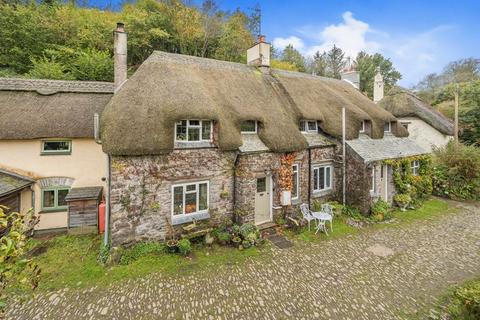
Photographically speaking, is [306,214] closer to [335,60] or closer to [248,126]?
[248,126]

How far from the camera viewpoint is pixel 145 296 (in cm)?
636

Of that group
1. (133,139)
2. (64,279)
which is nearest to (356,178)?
(133,139)

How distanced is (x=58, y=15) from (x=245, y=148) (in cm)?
2210

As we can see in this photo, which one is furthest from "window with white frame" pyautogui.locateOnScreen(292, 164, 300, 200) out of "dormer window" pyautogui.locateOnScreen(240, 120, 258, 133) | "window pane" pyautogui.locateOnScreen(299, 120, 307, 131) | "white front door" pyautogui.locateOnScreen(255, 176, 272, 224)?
"dormer window" pyautogui.locateOnScreen(240, 120, 258, 133)

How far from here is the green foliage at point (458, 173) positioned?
47.6 ft

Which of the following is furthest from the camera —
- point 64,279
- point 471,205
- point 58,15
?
point 58,15

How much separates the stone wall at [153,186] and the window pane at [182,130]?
569mm

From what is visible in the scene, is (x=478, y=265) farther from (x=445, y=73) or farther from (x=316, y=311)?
(x=445, y=73)

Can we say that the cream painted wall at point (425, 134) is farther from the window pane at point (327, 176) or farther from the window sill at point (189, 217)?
the window sill at point (189, 217)

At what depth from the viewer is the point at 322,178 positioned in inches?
500

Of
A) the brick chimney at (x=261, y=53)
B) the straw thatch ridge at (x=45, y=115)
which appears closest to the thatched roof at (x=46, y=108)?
the straw thatch ridge at (x=45, y=115)

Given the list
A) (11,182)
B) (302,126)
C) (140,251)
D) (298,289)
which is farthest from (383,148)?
(11,182)

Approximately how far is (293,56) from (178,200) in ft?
126

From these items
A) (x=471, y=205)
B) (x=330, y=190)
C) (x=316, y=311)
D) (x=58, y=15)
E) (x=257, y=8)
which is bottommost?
(x=316, y=311)
